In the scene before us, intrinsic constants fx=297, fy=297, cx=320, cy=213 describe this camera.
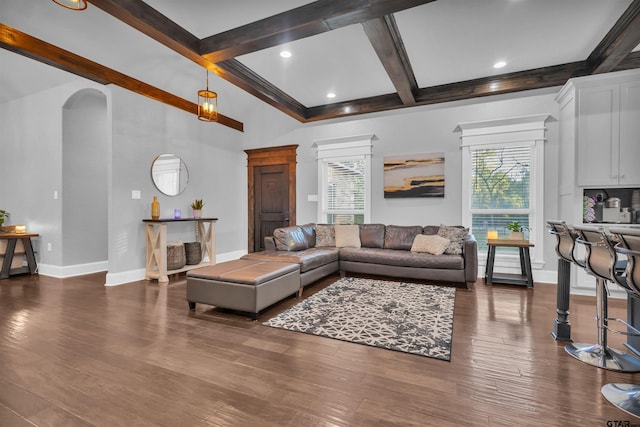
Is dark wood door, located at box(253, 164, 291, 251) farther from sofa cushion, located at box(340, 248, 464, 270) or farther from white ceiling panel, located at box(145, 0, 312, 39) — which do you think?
white ceiling panel, located at box(145, 0, 312, 39)

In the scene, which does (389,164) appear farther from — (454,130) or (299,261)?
(299,261)

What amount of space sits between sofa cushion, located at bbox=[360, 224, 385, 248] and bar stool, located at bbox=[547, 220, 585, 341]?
2651 millimetres

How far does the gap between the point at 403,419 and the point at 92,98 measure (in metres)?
6.22

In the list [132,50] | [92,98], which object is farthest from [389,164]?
[92,98]

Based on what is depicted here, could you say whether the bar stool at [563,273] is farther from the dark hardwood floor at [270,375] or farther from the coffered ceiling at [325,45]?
the coffered ceiling at [325,45]

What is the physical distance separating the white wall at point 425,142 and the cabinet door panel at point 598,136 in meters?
0.58

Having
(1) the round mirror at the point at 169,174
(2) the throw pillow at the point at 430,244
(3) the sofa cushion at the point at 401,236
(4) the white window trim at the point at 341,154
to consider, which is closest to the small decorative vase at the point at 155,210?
(1) the round mirror at the point at 169,174

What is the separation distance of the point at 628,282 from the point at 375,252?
10.2 feet

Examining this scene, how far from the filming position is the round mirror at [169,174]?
4.88m

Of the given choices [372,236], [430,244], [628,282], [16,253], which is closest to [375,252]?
[372,236]

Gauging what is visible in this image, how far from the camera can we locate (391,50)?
3.33m

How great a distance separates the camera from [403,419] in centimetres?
153

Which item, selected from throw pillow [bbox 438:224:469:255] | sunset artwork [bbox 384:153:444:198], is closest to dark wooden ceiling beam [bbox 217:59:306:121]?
sunset artwork [bbox 384:153:444:198]

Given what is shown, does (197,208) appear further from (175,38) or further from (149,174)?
(175,38)
